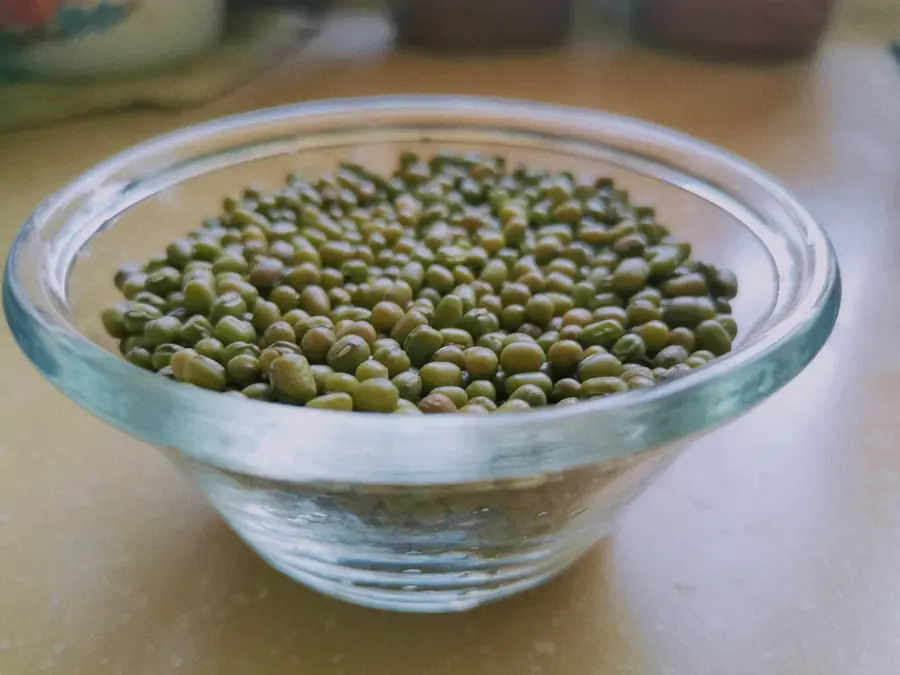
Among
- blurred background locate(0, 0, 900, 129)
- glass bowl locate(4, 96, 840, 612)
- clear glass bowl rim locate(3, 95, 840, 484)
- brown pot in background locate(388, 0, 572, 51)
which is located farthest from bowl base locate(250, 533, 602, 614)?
brown pot in background locate(388, 0, 572, 51)

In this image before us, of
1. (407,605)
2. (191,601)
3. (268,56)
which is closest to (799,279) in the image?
(407,605)

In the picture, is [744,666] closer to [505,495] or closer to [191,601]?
[505,495]

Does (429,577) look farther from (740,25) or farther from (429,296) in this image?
(740,25)

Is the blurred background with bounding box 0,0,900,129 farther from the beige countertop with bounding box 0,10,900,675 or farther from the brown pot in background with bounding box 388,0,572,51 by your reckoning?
the beige countertop with bounding box 0,10,900,675

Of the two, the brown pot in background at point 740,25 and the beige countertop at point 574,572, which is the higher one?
the brown pot in background at point 740,25

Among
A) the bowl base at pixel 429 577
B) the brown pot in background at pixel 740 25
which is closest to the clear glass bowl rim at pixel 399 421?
the bowl base at pixel 429 577

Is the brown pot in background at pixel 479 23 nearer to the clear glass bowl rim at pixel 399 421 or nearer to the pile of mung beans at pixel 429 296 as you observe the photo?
the pile of mung beans at pixel 429 296
